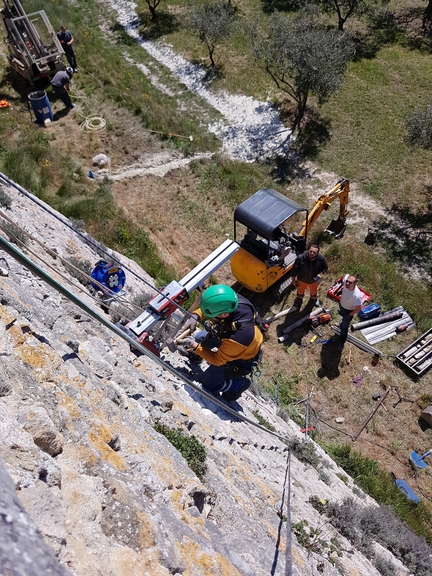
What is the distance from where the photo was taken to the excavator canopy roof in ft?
32.4

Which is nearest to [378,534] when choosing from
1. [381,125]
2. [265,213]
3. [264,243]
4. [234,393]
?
[234,393]

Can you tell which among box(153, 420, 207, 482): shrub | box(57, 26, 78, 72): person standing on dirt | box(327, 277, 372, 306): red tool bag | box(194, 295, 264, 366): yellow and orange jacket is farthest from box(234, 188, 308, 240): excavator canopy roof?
box(57, 26, 78, 72): person standing on dirt

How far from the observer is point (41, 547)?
6.87 ft

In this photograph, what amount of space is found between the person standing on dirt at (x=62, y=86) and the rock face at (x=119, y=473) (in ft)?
39.3

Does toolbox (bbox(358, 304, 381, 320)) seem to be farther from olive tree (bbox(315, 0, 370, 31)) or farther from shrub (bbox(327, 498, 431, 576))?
olive tree (bbox(315, 0, 370, 31))

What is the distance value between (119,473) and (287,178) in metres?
12.5

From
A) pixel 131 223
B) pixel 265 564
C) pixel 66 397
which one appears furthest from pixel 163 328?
pixel 131 223

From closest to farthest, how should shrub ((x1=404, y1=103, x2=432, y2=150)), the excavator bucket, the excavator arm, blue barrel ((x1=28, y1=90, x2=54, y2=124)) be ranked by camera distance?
the excavator arm
the excavator bucket
shrub ((x1=404, y1=103, x2=432, y2=150))
blue barrel ((x1=28, y1=90, x2=54, y2=124))

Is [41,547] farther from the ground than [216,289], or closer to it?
farther from the ground

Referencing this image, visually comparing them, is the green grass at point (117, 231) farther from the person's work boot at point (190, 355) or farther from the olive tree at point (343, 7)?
the olive tree at point (343, 7)

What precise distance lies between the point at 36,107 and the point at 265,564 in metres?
15.5

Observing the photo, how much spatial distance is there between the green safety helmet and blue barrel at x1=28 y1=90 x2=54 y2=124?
12958 mm

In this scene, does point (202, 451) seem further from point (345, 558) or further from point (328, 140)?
point (328, 140)

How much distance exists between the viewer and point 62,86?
16.0 meters
